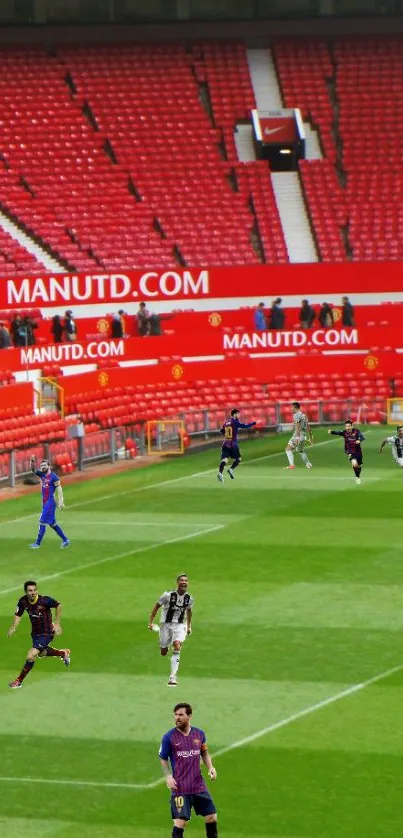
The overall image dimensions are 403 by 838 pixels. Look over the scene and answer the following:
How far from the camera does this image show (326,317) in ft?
199

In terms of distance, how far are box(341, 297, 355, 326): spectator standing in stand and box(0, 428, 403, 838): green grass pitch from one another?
652 inches

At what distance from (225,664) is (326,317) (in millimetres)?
34452

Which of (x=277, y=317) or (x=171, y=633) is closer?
(x=171, y=633)

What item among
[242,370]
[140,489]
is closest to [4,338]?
[242,370]

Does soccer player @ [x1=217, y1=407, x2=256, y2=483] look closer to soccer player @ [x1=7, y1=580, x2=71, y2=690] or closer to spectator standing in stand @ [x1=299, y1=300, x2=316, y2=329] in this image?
spectator standing in stand @ [x1=299, y1=300, x2=316, y2=329]

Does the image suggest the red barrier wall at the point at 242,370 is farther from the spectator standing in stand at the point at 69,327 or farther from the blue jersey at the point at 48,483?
the blue jersey at the point at 48,483

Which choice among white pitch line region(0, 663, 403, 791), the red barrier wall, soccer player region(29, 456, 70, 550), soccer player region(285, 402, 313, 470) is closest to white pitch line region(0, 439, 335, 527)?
soccer player region(285, 402, 313, 470)

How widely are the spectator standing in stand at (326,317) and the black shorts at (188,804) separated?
140ft

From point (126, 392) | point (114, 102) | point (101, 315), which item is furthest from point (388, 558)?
point (114, 102)

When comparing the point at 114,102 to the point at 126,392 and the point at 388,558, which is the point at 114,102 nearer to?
the point at 126,392

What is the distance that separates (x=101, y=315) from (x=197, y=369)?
4.77 m

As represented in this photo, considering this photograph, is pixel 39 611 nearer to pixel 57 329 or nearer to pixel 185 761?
pixel 185 761

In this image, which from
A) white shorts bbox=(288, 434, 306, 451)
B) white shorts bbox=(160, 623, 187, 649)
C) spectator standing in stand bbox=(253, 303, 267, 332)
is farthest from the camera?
spectator standing in stand bbox=(253, 303, 267, 332)

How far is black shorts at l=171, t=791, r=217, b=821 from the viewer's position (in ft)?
60.4
